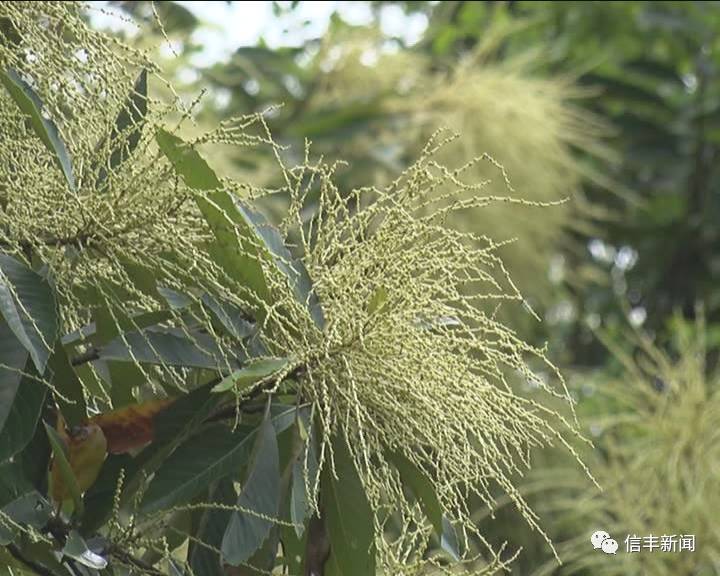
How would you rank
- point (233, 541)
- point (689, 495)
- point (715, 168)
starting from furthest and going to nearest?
1. point (715, 168)
2. point (689, 495)
3. point (233, 541)

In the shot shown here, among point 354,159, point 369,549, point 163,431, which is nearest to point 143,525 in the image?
point 163,431

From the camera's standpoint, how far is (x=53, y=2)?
59.9 inches

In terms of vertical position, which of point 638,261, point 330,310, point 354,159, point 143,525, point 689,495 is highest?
point 638,261

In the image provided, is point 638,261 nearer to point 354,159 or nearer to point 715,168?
point 715,168

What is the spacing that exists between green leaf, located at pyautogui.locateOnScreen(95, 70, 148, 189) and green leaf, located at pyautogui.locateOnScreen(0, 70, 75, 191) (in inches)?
1.3

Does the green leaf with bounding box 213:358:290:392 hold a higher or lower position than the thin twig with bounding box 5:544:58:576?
higher

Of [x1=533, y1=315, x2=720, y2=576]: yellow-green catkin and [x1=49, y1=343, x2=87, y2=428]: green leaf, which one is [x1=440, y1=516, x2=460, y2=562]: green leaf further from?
[x1=533, y1=315, x2=720, y2=576]: yellow-green catkin

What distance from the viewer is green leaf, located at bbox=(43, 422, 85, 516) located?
4.17 feet

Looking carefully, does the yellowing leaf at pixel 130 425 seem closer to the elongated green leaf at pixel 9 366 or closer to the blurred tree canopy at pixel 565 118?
the elongated green leaf at pixel 9 366

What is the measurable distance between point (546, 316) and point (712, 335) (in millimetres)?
434

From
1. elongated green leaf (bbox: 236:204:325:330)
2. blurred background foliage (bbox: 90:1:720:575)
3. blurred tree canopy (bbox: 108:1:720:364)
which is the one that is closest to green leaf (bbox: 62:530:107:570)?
elongated green leaf (bbox: 236:204:325:330)

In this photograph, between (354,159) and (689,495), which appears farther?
(354,159)

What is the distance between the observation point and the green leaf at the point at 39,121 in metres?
1.24

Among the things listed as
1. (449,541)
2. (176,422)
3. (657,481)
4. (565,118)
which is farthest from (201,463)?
(565,118)
